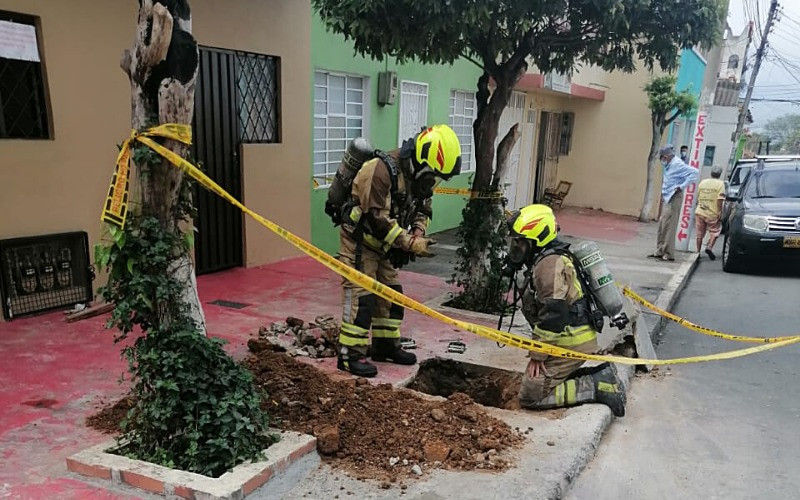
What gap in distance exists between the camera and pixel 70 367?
4.39 metres

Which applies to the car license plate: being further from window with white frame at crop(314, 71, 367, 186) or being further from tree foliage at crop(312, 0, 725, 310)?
window with white frame at crop(314, 71, 367, 186)

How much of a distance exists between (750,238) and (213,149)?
8228 mm

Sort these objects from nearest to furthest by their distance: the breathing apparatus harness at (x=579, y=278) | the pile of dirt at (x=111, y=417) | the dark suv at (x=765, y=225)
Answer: the pile of dirt at (x=111, y=417), the breathing apparatus harness at (x=579, y=278), the dark suv at (x=765, y=225)

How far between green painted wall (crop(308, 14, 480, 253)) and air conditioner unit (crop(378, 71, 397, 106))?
8 centimetres

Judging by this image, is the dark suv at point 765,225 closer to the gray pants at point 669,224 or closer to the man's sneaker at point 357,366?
the gray pants at point 669,224

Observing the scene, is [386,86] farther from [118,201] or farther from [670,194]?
[118,201]

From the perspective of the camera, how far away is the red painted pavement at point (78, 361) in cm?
311

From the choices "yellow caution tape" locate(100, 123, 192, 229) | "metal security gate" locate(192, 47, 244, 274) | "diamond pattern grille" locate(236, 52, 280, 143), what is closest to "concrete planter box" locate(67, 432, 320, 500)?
"yellow caution tape" locate(100, 123, 192, 229)

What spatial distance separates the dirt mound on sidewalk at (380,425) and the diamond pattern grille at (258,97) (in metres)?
4.27

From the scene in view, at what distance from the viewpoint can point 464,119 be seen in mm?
13148

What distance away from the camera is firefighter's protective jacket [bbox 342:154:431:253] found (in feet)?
14.3

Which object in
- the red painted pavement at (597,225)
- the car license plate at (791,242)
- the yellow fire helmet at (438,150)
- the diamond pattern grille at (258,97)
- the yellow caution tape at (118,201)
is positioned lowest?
the red painted pavement at (597,225)

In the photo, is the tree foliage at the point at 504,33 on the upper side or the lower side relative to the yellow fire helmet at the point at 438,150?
upper

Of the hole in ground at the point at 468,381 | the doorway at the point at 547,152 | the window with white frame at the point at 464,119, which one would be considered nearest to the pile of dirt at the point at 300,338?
the hole in ground at the point at 468,381
